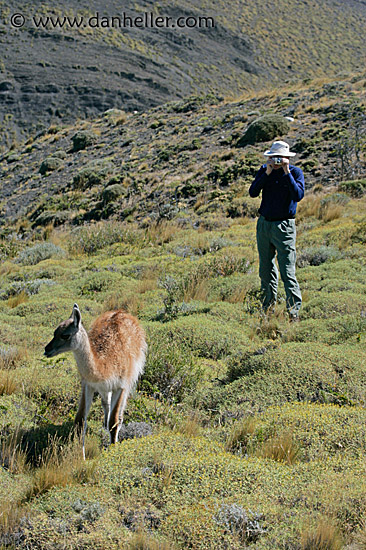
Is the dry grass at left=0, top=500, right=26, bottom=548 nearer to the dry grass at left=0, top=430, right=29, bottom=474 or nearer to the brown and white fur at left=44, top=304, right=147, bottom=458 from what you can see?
the dry grass at left=0, top=430, right=29, bottom=474

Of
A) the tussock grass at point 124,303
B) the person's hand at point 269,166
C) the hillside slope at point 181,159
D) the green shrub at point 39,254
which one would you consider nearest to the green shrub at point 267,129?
the hillside slope at point 181,159

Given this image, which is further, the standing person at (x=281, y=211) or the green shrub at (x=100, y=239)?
the green shrub at (x=100, y=239)

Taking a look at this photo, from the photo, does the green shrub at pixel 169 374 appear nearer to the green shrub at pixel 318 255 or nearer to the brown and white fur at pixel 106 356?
the brown and white fur at pixel 106 356

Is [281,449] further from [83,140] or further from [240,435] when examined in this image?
[83,140]

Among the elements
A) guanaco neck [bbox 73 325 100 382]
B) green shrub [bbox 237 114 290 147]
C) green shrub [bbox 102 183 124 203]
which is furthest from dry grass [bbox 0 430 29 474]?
green shrub [bbox 237 114 290 147]

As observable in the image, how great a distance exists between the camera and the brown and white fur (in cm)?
361

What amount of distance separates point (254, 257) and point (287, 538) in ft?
25.1

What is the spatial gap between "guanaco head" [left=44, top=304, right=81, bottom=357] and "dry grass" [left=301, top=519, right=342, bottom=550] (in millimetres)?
1976

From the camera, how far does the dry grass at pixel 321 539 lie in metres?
2.74

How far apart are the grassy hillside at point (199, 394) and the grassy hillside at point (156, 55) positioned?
42.6 metres

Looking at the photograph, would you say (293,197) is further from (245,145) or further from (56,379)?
(245,145)

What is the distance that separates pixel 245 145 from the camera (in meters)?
20.9

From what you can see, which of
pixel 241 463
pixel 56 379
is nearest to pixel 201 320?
pixel 56 379

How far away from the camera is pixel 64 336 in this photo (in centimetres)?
359
